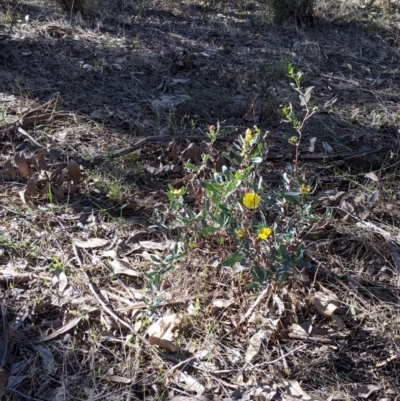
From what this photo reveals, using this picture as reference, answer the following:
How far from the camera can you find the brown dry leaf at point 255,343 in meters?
2.05

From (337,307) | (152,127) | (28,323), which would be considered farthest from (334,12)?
(28,323)

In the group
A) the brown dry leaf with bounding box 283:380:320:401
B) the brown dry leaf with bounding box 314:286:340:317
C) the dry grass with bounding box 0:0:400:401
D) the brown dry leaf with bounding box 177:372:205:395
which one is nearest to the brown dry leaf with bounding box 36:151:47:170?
the dry grass with bounding box 0:0:400:401

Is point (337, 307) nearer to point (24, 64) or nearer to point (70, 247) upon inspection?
point (70, 247)

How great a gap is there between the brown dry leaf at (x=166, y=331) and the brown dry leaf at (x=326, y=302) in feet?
1.80

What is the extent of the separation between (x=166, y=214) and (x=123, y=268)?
40 centimetres

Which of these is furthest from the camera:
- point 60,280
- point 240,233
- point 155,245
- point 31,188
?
point 31,188

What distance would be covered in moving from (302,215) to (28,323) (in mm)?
1160

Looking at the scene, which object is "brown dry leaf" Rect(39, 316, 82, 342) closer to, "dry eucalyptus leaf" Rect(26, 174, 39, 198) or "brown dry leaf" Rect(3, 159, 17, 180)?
"dry eucalyptus leaf" Rect(26, 174, 39, 198)

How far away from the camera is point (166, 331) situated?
212 centimetres

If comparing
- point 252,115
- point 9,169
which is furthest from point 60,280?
point 252,115

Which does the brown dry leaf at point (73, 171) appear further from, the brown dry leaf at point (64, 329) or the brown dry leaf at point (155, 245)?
the brown dry leaf at point (64, 329)

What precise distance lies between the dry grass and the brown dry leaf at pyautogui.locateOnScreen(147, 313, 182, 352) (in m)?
0.03

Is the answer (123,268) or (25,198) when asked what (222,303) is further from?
(25,198)

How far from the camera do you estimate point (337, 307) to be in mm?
2184
